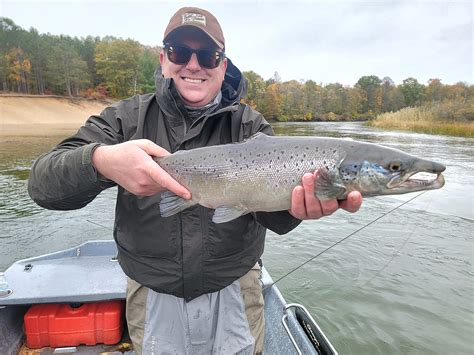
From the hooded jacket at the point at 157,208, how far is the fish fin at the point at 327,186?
362 millimetres

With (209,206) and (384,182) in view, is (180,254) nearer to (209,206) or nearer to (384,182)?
(209,206)

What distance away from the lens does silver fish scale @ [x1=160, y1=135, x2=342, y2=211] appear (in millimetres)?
2385

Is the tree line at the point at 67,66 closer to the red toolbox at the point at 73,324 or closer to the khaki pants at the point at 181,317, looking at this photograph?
the red toolbox at the point at 73,324

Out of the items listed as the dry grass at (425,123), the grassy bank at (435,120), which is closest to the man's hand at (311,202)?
the dry grass at (425,123)

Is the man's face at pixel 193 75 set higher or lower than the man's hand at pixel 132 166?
higher

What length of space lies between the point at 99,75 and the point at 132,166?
3171 inches

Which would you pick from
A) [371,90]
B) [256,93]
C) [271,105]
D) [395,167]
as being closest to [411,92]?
[371,90]

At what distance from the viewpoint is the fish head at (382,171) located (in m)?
2.28

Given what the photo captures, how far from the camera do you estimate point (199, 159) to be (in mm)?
2504

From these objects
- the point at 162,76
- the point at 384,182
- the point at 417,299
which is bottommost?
the point at 417,299

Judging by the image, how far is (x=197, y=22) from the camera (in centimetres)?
263

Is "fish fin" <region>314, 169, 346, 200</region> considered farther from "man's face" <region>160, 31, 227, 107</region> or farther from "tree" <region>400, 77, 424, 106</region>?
"tree" <region>400, 77, 424, 106</region>

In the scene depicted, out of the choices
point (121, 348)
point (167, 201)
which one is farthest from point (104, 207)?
point (167, 201)

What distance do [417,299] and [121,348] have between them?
4.65 meters
